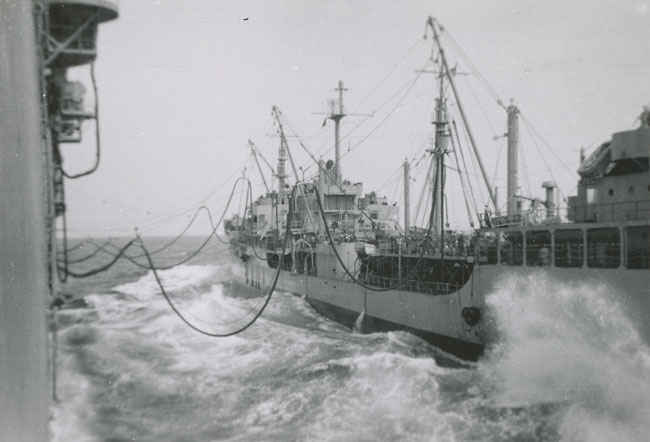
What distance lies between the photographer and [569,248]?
1648cm

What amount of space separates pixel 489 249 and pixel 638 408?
7.74 m

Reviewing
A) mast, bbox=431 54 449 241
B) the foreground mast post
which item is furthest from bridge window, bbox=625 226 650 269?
the foreground mast post

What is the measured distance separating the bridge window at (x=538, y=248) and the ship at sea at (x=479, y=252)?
4 centimetres

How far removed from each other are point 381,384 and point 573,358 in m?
6.13

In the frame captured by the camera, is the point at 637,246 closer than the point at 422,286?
Yes

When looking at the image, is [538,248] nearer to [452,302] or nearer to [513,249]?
[513,249]

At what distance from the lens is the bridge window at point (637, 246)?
49.3 feet

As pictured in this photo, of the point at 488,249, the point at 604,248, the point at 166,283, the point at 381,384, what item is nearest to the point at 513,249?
the point at 488,249

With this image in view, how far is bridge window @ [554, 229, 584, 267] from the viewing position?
16.5 m

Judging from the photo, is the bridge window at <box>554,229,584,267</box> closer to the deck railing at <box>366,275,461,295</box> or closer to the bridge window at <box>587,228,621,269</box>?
the bridge window at <box>587,228,621,269</box>

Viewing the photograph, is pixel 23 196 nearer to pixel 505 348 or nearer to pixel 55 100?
pixel 55 100

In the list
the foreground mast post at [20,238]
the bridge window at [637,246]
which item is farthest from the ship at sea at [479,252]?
the foreground mast post at [20,238]

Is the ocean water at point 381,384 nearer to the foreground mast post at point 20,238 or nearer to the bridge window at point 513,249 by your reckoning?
the bridge window at point 513,249

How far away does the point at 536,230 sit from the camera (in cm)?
1780
